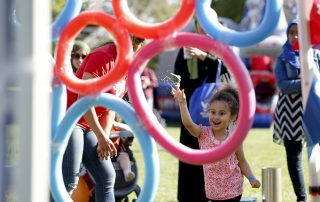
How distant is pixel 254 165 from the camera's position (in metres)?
9.37

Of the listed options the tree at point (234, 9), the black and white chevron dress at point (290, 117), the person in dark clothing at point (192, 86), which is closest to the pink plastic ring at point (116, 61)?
the person in dark clothing at point (192, 86)

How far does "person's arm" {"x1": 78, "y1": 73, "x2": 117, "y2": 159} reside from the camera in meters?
4.69

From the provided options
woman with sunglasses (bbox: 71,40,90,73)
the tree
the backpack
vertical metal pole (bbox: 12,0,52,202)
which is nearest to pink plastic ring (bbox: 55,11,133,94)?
vertical metal pole (bbox: 12,0,52,202)

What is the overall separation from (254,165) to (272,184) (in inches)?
167

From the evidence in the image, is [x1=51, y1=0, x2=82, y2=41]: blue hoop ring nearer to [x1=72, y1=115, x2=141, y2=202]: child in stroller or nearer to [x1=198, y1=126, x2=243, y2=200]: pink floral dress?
[x1=198, y1=126, x2=243, y2=200]: pink floral dress

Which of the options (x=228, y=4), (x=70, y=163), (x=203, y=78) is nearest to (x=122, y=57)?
(x=70, y=163)

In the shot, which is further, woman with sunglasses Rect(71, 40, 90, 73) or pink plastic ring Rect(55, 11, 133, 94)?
woman with sunglasses Rect(71, 40, 90, 73)

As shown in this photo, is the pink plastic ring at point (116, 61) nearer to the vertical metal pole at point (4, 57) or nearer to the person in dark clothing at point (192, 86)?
the vertical metal pole at point (4, 57)

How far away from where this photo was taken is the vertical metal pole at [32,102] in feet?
9.25

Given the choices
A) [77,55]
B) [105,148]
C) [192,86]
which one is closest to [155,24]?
[105,148]

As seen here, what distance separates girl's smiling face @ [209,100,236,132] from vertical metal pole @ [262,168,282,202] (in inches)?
15.6

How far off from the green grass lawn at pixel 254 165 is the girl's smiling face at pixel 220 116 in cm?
168

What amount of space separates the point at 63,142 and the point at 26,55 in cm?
137

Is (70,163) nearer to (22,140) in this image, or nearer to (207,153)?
(207,153)
